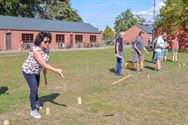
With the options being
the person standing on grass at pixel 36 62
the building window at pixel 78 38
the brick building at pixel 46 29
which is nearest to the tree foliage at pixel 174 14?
the brick building at pixel 46 29

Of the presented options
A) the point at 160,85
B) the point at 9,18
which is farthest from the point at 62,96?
the point at 9,18

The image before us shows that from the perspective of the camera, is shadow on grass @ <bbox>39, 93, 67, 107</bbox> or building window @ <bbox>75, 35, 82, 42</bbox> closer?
shadow on grass @ <bbox>39, 93, 67, 107</bbox>

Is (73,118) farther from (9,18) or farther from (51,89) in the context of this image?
(9,18)

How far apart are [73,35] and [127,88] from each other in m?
57.3

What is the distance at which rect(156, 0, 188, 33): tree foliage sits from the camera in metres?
45.5

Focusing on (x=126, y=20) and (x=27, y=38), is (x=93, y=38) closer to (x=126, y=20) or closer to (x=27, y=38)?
(x=27, y=38)

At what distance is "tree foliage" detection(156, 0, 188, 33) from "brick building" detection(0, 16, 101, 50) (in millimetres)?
21014

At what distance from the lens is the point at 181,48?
53969mm

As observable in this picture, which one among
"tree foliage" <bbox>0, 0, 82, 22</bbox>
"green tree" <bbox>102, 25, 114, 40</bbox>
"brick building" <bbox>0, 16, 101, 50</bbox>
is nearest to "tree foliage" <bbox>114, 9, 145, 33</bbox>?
"green tree" <bbox>102, 25, 114, 40</bbox>

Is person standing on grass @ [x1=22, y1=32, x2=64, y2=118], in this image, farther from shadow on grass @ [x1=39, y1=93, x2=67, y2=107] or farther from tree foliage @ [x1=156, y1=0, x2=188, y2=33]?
tree foliage @ [x1=156, y1=0, x2=188, y2=33]

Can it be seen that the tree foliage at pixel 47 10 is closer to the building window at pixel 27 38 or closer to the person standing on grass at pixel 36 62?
the building window at pixel 27 38

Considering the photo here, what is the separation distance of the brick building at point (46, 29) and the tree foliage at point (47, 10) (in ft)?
33.0

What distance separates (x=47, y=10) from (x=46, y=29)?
21.5m

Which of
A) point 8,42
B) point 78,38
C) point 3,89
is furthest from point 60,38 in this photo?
point 3,89
